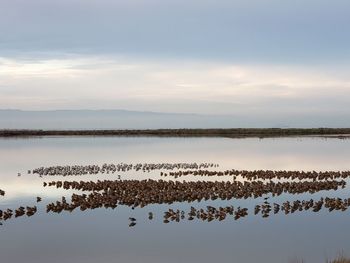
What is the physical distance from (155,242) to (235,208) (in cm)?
690

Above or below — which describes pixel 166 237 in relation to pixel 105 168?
below

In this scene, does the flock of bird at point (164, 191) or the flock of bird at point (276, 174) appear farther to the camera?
the flock of bird at point (276, 174)

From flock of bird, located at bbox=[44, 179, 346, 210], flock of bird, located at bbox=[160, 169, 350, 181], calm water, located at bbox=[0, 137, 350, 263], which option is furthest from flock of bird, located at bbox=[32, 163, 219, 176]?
calm water, located at bbox=[0, 137, 350, 263]

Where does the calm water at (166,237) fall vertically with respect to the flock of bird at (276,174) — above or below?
below

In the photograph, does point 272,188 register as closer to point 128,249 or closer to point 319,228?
point 319,228

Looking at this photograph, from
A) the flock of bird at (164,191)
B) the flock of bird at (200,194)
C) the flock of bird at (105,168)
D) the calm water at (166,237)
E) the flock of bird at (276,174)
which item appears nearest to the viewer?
the calm water at (166,237)

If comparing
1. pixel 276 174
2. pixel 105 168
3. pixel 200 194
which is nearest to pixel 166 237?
pixel 200 194

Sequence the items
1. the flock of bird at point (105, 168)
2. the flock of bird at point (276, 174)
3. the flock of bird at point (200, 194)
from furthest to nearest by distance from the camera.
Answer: the flock of bird at point (105, 168) < the flock of bird at point (276, 174) < the flock of bird at point (200, 194)

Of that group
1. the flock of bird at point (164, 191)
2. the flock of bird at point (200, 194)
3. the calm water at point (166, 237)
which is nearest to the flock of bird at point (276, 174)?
the flock of bird at point (200, 194)

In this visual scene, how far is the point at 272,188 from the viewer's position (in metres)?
29.9

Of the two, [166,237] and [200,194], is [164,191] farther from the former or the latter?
[166,237]

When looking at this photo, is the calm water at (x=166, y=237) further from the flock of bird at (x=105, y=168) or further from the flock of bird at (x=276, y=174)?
the flock of bird at (x=105, y=168)

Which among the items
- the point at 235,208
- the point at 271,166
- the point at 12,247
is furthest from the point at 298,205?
the point at 271,166

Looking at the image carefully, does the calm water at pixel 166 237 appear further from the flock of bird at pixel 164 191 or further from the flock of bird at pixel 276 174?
the flock of bird at pixel 276 174
